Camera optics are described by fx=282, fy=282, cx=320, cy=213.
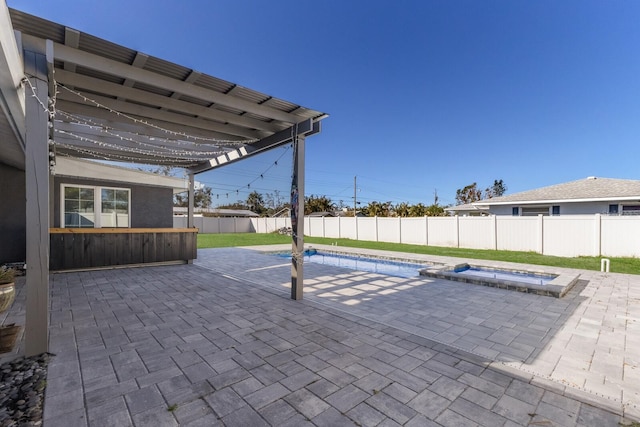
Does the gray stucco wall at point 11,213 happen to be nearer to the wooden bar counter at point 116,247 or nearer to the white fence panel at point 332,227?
the wooden bar counter at point 116,247

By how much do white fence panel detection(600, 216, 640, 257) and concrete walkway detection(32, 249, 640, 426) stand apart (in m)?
6.11

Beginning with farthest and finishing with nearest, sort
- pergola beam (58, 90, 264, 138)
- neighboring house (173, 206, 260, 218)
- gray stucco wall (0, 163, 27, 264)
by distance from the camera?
neighboring house (173, 206, 260, 218)
gray stucco wall (0, 163, 27, 264)
pergola beam (58, 90, 264, 138)

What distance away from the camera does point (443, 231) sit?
46.0 feet

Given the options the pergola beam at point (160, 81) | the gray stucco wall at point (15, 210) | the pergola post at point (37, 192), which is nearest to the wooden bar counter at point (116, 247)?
the gray stucco wall at point (15, 210)

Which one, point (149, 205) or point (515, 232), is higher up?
point (149, 205)

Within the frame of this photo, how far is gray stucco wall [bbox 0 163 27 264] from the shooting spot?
6883 mm

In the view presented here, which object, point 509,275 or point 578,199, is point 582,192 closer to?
point 578,199

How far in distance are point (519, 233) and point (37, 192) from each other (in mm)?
14115

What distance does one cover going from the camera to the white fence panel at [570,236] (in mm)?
9969

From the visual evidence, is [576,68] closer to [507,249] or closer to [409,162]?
[507,249]

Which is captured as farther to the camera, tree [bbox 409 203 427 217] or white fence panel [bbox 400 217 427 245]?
tree [bbox 409 203 427 217]

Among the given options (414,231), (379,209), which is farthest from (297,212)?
(379,209)

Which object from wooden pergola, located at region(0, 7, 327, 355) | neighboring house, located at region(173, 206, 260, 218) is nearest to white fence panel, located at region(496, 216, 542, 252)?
wooden pergola, located at region(0, 7, 327, 355)

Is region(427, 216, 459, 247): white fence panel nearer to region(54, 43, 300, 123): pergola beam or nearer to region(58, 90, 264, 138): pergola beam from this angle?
region(58, 90, 264, 138): pergola beam
